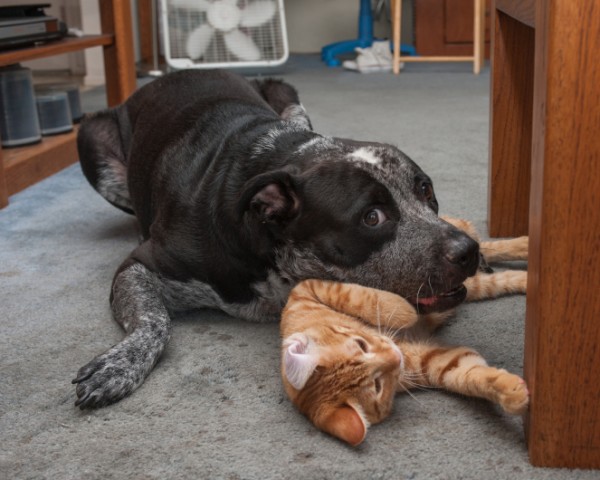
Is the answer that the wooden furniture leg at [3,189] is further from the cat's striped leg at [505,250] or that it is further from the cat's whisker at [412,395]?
the cat's whisker at [412,395]

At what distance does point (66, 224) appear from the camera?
2502 millimetres

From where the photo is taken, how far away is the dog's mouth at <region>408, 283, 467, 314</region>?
152 cm

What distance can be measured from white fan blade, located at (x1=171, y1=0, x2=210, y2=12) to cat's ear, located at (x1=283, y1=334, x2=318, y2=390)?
386 centimetres

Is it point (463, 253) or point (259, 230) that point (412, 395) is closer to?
point (463, 253)

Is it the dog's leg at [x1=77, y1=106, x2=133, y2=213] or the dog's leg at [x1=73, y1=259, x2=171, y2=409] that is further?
the dog's leg at [x1=77, y1=106, x2=133, y2=213]

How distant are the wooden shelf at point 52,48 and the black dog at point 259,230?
98 centimetres

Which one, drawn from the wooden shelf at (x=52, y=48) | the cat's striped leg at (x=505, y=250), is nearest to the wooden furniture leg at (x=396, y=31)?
the wooden shelf at (x=52, y=48)

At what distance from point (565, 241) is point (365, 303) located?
0.48 meters

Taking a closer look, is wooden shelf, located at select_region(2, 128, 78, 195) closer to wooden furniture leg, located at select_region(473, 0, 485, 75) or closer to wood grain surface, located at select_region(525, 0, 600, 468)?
wood grain surface, located at select_region(525, 0, 600, 468)

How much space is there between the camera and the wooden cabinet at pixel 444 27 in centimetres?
599

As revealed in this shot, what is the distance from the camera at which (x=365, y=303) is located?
1457mm

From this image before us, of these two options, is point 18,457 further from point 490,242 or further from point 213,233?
point 490,242

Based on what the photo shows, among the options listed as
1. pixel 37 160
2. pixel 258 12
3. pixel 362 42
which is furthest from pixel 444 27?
pixel 37 160

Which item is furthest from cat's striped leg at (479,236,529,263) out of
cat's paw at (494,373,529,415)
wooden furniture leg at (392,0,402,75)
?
wooden furniture leg at (392,0,402,75)
